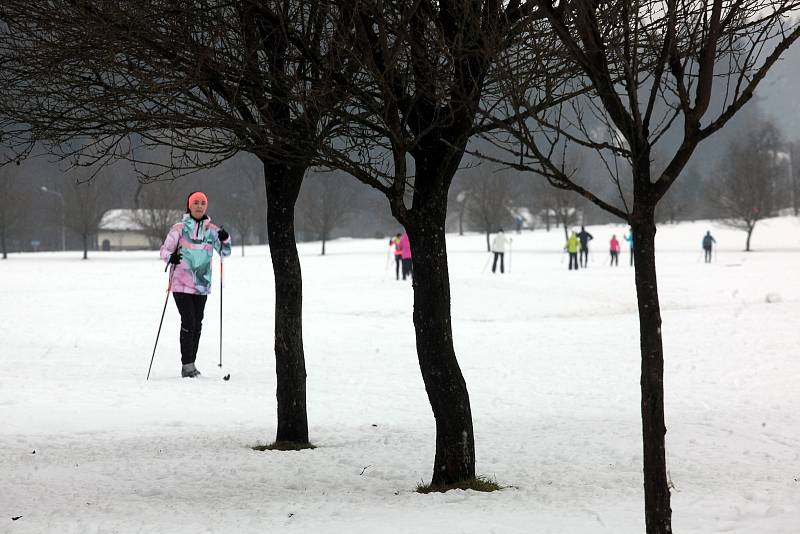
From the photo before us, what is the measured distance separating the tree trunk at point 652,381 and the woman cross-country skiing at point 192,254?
23.9ft

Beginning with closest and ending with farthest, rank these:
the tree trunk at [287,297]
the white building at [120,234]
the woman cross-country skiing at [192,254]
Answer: the tree trunk at [287,297]
the woman cross-country skiing at [192,254]
the white building at [120,234]

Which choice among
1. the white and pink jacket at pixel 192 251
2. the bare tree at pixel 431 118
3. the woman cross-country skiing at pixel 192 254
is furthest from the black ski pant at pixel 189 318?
the bare tree at pixel 431 118

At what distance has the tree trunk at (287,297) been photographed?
22.9 ft

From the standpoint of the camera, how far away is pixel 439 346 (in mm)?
5770

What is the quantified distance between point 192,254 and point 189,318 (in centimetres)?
78

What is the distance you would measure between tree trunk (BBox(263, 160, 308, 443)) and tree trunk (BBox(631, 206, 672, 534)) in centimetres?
337

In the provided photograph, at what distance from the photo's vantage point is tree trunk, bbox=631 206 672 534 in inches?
157

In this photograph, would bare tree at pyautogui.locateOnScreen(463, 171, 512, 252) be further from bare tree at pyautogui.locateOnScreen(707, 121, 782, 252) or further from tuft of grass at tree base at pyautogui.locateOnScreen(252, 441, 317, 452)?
tuft of grass at tree base at pyautogui.locateOnScreen(252, 441, 317, 452)

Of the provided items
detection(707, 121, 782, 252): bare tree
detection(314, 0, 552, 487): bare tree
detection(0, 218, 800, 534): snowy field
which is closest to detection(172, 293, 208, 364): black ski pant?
detection(0, 218, 800, 534): snowy field

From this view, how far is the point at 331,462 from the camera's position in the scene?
6824 millimetres

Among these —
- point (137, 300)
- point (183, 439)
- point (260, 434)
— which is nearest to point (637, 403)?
point (260, 434)

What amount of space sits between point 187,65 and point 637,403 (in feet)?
19.9

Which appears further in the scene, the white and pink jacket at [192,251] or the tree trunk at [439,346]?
the white and pink jacket at [192,251]

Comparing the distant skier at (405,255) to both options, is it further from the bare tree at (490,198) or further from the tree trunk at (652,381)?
the bare tree at (490,198)
